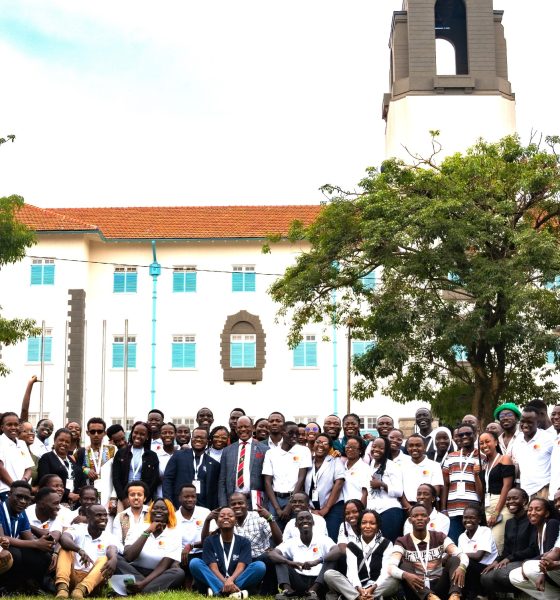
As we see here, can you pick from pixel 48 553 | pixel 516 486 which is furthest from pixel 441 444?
pixel 48 553

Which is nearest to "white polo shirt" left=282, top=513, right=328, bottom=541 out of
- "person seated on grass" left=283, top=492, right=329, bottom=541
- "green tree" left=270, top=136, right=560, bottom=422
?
"person seated on grass" left=283, top=492, right=329, bottom=541

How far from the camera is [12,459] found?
46.6ft

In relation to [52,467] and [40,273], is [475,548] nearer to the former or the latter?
[52,467]

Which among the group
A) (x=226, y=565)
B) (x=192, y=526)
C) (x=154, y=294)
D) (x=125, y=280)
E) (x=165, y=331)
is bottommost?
(x=226, y=565)

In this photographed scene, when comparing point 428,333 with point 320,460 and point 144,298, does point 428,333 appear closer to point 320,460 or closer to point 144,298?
point 320,460

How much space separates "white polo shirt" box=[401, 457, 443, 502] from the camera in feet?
46.3

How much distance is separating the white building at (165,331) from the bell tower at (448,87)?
278 inches

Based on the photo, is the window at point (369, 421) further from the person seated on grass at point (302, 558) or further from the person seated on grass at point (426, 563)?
the person seated on grass at point (426, 563)

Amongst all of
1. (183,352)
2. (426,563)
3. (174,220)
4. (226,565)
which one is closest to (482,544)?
(426,563)

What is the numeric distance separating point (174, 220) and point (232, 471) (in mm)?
33416

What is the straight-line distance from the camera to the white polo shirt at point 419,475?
46.3 ft

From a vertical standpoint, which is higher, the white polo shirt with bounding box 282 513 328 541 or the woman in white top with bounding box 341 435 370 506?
the woman in white top with bounding box 341 435 370 506

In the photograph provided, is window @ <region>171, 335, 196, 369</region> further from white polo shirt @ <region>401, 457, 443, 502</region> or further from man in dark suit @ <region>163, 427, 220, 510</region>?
white polo shirt @ <region>401, 457, 443, 502</region>

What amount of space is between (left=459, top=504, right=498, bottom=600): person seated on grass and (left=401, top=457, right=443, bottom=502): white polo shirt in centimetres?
84
